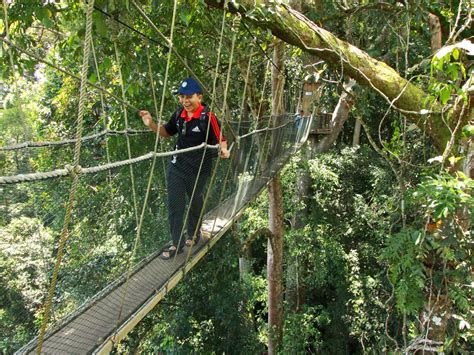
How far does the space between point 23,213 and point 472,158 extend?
180cm

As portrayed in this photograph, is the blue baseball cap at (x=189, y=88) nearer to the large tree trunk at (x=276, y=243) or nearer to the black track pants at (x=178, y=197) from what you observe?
the black track pants at (x=178, y=197)

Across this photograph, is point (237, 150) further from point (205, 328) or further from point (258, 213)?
point (258, 213)

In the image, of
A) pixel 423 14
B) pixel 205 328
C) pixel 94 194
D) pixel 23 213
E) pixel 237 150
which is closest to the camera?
pixel 23 213

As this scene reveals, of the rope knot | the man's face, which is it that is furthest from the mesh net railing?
the man's face

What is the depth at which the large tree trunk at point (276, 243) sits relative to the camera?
3584mm

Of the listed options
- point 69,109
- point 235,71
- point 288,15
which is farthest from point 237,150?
point 69,109

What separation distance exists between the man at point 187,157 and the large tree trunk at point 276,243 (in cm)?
156

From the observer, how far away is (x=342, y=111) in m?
4.82

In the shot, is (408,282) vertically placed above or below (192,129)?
below

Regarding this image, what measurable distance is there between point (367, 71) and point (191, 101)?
866 millimetres

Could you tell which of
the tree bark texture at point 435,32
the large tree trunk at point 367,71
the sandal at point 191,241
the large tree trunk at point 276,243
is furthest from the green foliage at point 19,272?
the large tree trunk at point 276,243

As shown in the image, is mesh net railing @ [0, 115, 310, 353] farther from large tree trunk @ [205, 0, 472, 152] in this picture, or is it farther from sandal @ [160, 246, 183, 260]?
large tree trunk @ [205, 0, 472, 152]

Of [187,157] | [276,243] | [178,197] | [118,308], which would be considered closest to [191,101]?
[187,157]

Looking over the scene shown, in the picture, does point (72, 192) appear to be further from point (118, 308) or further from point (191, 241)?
point (191, 241)
